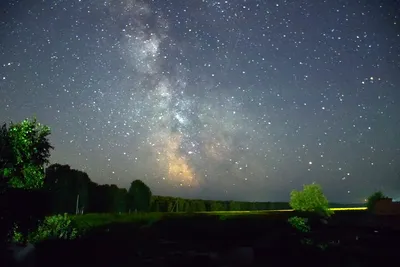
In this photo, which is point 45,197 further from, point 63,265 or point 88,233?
point 88,233

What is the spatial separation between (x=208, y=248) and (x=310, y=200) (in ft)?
186

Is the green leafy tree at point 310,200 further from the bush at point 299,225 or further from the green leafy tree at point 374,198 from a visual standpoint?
the bush at point 299,225

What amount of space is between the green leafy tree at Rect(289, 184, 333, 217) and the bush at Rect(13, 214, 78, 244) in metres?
64.8

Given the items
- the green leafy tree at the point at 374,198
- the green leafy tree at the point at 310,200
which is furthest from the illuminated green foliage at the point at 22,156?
the green leafy tree at the point at 374,198

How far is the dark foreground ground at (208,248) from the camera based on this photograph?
80.1ft

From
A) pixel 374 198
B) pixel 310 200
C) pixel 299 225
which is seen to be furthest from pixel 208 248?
pixel 374 198

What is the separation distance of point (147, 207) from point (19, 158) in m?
58.1

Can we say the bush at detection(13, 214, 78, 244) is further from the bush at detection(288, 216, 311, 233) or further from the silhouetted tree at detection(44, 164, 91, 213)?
the silhouetted tree at detection(44, 164, 91, 213)

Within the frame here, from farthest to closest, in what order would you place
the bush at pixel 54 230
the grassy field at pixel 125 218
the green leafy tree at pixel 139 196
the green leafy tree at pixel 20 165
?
the green leafy tree at pixel 139 196
the grassy field at pixel 125 218
the bush at pixel 54 230
the green leafy tree at pixel 20 165

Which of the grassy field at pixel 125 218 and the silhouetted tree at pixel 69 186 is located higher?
the silhouetted tree at pixel 69 186

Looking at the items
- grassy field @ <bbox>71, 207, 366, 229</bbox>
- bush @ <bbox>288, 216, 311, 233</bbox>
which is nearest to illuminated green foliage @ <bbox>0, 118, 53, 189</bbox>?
grassy field @ <bbox>71, 207, 366, 229</bbox>

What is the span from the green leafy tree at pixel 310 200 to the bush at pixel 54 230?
213ft

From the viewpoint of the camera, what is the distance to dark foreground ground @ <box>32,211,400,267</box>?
2441cm

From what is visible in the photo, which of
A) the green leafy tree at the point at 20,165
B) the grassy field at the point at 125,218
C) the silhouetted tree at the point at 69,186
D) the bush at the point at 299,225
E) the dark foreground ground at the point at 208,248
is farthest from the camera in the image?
the silhouetted tree at the point at 69,186
